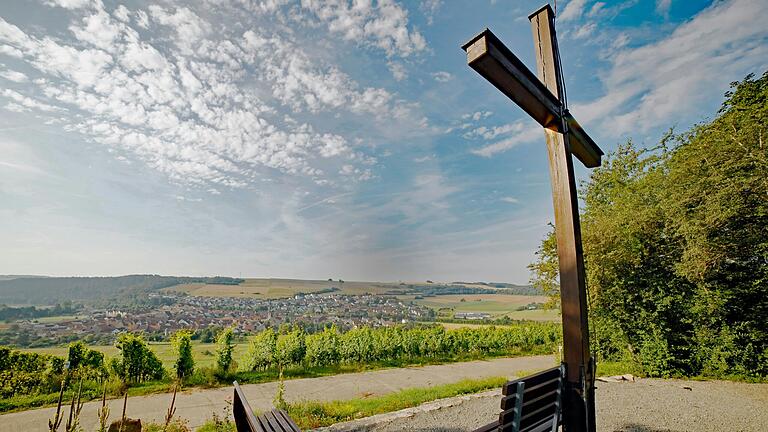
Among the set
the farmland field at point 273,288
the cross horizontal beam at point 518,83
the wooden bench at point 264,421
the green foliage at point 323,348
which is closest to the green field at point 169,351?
the green foliage at point 323,348

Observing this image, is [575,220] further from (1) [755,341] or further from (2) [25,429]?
(2) [25,429]

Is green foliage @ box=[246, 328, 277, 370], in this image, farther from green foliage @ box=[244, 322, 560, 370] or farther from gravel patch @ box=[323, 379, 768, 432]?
gravel patch @ box=[323, 379, 768, 432]

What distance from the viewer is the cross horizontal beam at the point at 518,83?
217 cm

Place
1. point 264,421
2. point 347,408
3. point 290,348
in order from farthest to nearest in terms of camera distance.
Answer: point 290,348 → point 347,408 → point 264,421

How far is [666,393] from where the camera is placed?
23.1ft

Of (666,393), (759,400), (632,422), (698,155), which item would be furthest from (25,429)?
(698,155)

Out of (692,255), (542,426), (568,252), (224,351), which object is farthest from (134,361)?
(692,255)

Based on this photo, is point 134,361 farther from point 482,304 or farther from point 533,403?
point 482,304

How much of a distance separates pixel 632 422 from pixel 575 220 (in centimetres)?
436

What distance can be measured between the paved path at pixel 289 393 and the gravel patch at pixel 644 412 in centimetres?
294

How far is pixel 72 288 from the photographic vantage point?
16172mm

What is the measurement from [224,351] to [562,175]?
12.0 metres

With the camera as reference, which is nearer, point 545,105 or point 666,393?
point 545,105

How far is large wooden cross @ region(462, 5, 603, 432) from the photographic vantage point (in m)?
2.41
